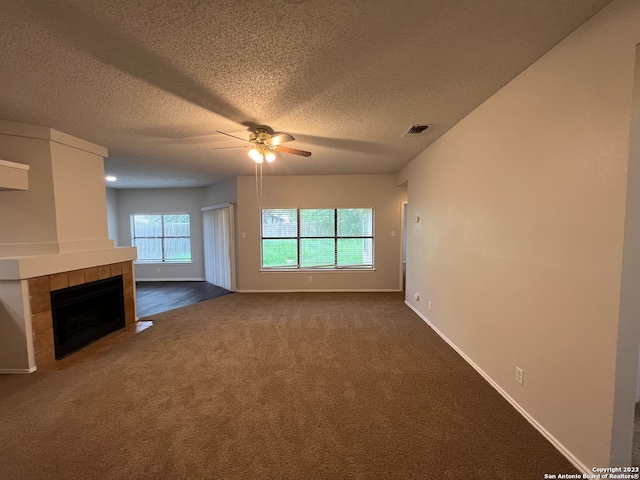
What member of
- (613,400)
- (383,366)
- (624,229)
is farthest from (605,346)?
(383,366)

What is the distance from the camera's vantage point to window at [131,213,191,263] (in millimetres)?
7098

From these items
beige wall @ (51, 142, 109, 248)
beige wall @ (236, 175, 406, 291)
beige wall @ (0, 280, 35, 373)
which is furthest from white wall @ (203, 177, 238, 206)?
beige wall @ (0, 280, 35, 373)

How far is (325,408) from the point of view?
6.50 ft

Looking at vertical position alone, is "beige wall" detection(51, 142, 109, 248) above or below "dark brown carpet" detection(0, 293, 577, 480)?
above

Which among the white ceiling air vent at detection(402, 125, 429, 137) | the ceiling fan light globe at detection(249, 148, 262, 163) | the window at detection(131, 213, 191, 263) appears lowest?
the window at detection(131, 213, 191, 263)

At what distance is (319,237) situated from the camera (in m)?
5.72

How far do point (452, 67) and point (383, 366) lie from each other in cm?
267

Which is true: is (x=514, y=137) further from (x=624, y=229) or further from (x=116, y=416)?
(x=116, y=416)

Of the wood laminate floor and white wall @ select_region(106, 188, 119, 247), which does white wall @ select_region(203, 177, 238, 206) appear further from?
white wall @ select_region(106, 188, 119, 247)

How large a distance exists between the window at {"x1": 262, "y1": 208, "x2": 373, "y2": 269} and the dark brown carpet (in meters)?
2.61

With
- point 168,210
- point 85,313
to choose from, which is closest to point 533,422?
point 85,313

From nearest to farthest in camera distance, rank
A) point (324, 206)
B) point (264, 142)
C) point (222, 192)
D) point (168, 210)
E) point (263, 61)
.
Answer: point (263, 61) → point (264, 142) → point (324, 206) → point (222, 192) → point (168, 210)

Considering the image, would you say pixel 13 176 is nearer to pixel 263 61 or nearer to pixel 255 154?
pixel 255 154

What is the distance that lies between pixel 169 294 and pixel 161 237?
220 centimetres
